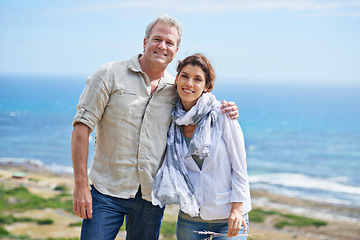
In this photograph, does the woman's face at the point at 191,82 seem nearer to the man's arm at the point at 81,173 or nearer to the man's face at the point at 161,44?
the man's face at the point at 161,44

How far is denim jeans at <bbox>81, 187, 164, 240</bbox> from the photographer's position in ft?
11.1

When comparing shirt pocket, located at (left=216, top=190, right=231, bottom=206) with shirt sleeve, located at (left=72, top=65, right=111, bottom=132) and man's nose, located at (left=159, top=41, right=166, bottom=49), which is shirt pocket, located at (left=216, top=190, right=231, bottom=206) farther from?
man's nose, located at (left=159, top=41, right=166, bottom=49)

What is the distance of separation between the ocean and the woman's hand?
18.2 metres

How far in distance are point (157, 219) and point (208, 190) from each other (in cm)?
61

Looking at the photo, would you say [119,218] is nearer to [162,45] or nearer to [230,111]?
[230,111]

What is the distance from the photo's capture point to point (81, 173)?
3.35 m

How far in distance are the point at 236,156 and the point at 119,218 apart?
3.61 ft

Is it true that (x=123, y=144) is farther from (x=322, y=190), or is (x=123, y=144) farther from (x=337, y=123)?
(x=337, y=123)

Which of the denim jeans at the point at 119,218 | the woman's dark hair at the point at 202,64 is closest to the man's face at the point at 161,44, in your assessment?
the woman's dark hair at the point at 202,64

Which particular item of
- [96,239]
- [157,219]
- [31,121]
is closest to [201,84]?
[157,219]

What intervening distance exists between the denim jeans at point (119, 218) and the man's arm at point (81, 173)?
0.28 ft

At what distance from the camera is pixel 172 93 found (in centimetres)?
366

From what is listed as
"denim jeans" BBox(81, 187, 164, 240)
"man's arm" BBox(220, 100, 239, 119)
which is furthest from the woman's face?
"denim jeans" BBox(81, 187, 164, 240)

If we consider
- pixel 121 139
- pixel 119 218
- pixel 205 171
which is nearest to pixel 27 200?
pixel 119 218
